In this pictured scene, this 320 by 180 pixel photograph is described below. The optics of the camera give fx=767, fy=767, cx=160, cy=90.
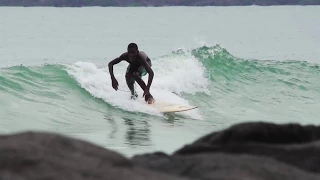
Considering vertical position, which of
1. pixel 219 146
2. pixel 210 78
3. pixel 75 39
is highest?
pixel 219 146

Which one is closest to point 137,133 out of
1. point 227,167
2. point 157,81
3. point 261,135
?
point 157,81

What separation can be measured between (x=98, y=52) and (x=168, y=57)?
18182mm

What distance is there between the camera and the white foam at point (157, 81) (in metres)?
16.3

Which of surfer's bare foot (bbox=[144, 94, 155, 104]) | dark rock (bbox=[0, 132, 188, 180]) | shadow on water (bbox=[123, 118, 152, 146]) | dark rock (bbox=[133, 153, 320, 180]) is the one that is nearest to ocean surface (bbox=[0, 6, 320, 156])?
shadow on water (bbox=[123, 118, 152, 146])

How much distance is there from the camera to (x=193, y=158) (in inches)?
95.0

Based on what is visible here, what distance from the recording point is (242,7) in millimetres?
144875

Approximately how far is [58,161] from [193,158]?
522mm

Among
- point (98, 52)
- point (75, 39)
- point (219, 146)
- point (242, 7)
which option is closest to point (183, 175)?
point (219, 146)

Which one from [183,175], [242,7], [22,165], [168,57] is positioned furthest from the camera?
[242,7]

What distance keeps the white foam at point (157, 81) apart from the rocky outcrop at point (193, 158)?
1211cm

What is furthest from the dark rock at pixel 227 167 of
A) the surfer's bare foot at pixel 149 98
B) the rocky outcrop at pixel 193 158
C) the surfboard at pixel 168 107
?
the surfboard at pixel 168 107

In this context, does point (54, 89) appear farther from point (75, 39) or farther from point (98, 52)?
point (75, 39)

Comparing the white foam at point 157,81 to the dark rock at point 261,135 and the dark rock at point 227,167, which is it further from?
the dark rock at point 227,167

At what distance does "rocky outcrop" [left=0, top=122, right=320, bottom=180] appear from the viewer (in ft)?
6.65
